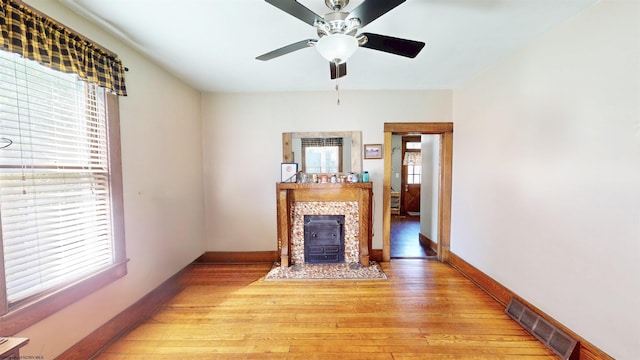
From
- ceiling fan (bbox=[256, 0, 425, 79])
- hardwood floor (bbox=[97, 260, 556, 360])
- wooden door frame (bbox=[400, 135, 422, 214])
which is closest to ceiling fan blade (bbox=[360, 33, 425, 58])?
ceiling fan (bbox=[256, 0, 425, 79])

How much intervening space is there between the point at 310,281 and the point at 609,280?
2.48 metres

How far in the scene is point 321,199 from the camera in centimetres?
317

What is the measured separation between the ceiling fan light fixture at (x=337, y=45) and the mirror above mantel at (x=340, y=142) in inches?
79.8

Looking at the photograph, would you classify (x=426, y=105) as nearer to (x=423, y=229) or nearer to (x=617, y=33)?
(x=617, y=33)

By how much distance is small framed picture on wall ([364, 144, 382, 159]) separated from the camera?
10.7ft

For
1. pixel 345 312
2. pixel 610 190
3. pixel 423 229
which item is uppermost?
pixel 610 190

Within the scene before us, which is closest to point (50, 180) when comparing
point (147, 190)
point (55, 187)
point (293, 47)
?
point (55, 187)

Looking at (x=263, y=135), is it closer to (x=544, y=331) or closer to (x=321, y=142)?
(x=321, y=142)

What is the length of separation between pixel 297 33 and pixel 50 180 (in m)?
2.05

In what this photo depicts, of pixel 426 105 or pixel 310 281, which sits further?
pixel 426 105

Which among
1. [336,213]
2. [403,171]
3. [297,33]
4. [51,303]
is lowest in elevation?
[51,303]

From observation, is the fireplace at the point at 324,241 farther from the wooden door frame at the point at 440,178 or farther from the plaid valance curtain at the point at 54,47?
the plaid valance curtain at the point at 54,47

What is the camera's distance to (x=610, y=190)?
4.70 feet

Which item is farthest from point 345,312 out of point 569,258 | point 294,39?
point 294,39
